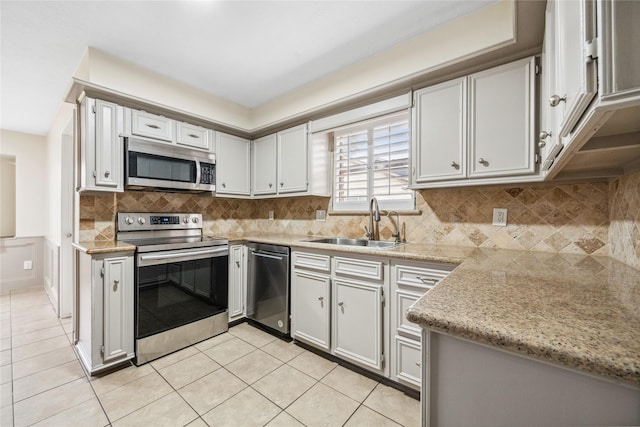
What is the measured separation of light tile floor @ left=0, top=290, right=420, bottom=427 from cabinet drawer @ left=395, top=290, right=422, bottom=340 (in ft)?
1.36

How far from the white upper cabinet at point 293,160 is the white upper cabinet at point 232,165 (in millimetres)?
507

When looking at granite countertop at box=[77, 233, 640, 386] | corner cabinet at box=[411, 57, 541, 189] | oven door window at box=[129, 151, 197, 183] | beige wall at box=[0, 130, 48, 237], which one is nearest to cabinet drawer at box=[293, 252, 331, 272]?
corner cabinet at box=[411, 57, 541, 189]

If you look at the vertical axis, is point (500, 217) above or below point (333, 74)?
below

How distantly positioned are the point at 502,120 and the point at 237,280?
2589 millimetres

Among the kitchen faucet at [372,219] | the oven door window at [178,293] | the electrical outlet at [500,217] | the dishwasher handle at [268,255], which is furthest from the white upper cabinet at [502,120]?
the oven door window at [178,293]

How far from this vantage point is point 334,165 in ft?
9.53

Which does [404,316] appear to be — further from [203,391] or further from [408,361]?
[203,391]

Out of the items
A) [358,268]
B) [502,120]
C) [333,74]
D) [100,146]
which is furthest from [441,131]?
[100,146]

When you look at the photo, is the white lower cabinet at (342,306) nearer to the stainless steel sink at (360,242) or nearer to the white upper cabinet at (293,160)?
the stainless steel sink at (360,242)

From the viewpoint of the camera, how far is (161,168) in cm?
249

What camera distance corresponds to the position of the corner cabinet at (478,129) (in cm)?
161

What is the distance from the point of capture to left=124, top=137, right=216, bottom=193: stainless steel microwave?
2299 mm

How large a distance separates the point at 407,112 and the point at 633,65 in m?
1.71

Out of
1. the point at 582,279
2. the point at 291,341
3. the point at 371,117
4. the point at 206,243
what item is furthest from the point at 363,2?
the point at 291,341
